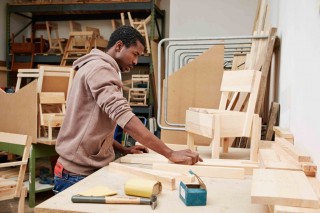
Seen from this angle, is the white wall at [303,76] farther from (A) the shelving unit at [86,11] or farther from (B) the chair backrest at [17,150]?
(A) the shelving unit at [86,11]

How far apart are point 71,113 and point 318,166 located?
47.0 inches

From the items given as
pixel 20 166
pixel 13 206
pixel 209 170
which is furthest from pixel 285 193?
pixel 13 206

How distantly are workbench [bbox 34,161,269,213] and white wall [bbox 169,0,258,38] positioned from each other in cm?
360

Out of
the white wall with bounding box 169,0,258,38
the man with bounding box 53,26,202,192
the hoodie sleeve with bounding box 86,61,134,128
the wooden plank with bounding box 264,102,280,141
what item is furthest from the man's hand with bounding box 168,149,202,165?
the white wall with bounding box 169,0,258,38

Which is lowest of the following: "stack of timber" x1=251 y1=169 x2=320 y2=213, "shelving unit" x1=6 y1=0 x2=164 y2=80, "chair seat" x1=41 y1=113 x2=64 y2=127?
"chair seat" x1=41 y1=113 x2=64 y2=127

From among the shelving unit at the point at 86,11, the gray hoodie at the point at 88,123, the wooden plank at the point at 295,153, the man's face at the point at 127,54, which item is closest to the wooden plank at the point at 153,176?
the gray hoodie at the point at 88,123

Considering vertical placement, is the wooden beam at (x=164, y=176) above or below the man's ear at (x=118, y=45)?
below

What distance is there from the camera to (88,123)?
1.77 m

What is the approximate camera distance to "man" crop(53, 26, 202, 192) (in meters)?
1.64

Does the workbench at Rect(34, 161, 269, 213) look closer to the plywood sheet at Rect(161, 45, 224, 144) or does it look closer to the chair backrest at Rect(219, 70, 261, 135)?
the chair backrest at Rect(219, 70, 261, 135)

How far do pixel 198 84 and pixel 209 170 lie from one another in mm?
1596

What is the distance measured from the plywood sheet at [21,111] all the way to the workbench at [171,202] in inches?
103

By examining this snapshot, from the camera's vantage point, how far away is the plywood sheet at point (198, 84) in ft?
9.86

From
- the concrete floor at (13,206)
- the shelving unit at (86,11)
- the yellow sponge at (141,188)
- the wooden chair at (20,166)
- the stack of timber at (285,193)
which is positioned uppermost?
the shelving unit at (86,11)
